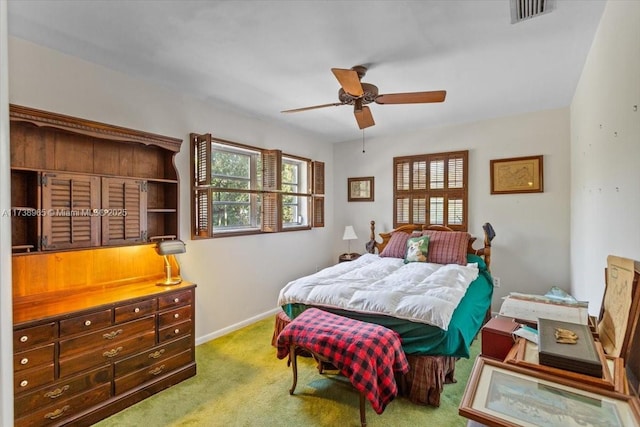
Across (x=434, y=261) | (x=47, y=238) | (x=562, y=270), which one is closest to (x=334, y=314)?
(x=434, y=261)

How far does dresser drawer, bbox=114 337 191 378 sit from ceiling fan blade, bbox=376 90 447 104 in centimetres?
257

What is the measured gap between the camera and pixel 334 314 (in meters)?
2.45

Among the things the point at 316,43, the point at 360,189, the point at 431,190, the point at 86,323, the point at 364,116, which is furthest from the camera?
the point at 360,189

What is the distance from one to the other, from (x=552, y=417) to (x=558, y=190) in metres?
3.67

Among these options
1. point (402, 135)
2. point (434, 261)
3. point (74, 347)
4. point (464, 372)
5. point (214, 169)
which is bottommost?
point (464, 372)

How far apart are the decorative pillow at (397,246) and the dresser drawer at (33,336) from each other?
10.8ft

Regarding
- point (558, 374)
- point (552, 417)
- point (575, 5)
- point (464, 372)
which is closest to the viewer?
point (552, 417)

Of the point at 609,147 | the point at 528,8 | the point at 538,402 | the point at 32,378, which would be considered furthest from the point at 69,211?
the point at 609,147

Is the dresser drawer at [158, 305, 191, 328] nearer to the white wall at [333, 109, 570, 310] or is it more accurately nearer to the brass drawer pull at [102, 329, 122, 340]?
the brass drawer pull at [102, 329, 122, 340]

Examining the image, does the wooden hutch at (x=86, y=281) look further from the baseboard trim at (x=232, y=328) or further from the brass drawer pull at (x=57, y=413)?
the baseboard trim at (x=232, y=328)

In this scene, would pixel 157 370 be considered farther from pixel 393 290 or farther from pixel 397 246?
pixel 397 246

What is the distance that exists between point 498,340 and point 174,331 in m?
2.33

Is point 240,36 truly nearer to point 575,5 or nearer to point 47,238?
point 47,238

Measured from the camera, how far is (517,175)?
3799mm
